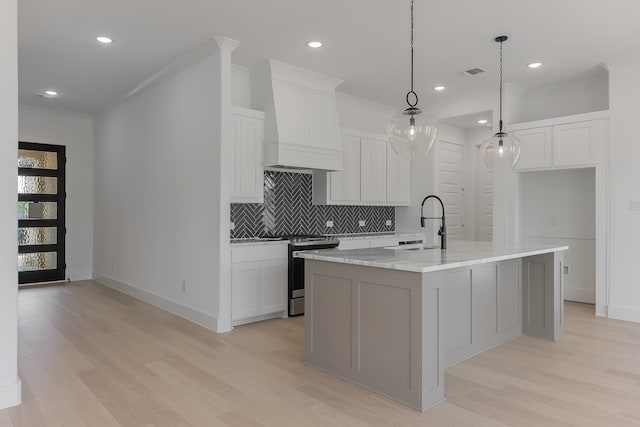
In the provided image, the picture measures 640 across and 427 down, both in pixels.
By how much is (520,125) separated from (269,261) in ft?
12.2

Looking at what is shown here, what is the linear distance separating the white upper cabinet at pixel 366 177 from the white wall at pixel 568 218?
1.76 metres

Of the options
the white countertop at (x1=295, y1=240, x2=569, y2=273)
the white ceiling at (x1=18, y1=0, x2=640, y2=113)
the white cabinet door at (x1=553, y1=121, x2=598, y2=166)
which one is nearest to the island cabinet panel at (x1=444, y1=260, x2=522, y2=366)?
the white countertop at (x1=295, y1=240, x2=569, y2=273)

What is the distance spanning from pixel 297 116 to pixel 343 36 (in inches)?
47.0

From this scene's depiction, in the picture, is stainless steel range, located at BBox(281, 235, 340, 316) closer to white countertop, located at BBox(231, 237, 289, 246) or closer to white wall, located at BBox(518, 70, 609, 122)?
white countertop, located at BBox(231, 237, 289, 246)

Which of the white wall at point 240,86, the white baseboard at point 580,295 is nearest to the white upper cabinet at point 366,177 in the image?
the white wall at point 240,86

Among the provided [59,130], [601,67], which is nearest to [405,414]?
[601,67]

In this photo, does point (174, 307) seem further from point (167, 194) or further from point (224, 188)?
point (224, 188)

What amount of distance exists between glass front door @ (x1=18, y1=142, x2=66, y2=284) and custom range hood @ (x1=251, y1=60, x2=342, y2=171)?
4374 mm

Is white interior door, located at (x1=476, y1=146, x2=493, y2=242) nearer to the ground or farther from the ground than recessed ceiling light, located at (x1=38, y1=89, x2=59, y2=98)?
nearer to the ground

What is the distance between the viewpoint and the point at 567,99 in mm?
5750

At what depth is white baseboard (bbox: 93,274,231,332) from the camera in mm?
4465

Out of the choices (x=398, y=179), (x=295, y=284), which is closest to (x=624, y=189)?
(x=398, y=179)

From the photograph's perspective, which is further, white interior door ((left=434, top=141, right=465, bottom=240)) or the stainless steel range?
white interior door ((left=434, top=141, right=465, bottom=240))

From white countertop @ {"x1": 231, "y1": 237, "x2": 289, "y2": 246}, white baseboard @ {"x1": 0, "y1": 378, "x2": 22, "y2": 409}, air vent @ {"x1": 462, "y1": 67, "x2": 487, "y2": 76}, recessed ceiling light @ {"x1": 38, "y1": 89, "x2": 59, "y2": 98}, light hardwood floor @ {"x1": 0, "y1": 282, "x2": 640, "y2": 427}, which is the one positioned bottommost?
light hardwood floor @ {"x1": 0, "y1": 282, "x2": 640, "y2": 427}
